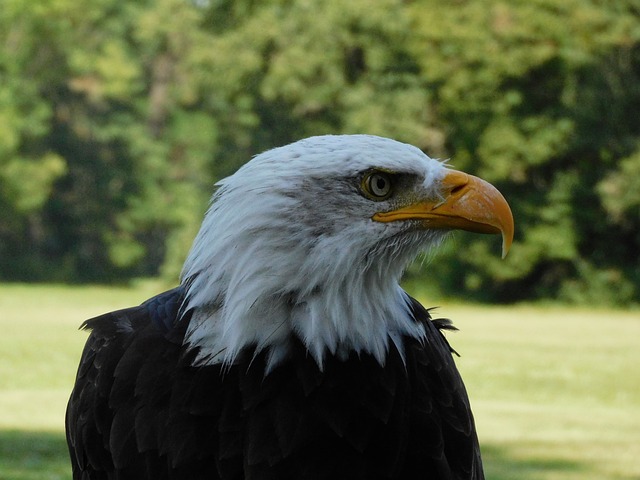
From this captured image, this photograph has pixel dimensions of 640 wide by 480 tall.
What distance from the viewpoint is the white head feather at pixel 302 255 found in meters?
2.92

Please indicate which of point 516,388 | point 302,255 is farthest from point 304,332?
point 516,388

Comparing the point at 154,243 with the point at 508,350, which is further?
the point at 154,243

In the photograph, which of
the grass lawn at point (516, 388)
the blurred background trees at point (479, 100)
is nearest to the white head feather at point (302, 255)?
the grass lawn at point (516, 388)

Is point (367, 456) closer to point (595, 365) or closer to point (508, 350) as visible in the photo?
point (595, 365)

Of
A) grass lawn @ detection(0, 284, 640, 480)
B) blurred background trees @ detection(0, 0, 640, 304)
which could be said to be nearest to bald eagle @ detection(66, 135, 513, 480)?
grass lawn @ detection(0, 284, 640, 480)

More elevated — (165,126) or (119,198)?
(165,126)

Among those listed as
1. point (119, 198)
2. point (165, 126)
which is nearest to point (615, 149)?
point (119, 198)

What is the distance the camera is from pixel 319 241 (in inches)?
115

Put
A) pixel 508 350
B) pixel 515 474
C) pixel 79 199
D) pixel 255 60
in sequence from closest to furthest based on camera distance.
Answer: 1. pixel 515 474
2. pixel 508 350
3. pixel 255 60
4. pixel 79 199

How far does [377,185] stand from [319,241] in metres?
0.24

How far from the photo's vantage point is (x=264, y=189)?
295 cm

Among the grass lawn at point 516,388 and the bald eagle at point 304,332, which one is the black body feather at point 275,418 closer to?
the bald eagle at point 304,332

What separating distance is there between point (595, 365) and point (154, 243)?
113ft

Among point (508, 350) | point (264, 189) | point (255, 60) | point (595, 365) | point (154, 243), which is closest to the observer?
point (264, 189)
